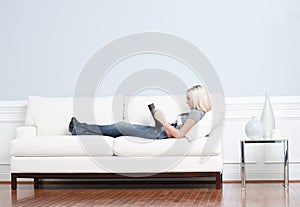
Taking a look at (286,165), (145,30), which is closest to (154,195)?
(286,165)

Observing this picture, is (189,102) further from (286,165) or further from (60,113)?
(60,113)

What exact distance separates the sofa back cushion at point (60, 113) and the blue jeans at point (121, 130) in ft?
1.22

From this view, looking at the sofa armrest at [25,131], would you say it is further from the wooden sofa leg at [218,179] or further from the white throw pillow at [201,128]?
the wooden sofa leg at [218,179]

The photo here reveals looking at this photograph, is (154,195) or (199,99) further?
(199,99)

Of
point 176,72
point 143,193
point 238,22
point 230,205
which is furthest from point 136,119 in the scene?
point 230,205

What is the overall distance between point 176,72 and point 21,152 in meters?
1.83

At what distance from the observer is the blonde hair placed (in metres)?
5.37

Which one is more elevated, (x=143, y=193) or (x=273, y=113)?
(x=273, y=113)

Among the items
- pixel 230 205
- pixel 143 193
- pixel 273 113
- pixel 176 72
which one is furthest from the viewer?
pixel 176 72

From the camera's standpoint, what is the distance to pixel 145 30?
612 cm

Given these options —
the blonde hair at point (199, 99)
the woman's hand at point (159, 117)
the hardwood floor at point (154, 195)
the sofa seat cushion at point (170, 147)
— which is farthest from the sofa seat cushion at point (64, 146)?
the blonde hair at point (199, 99)

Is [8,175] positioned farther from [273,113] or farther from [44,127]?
[273,113]

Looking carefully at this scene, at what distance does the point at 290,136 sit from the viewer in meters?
5.89

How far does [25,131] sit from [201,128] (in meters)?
1.78
